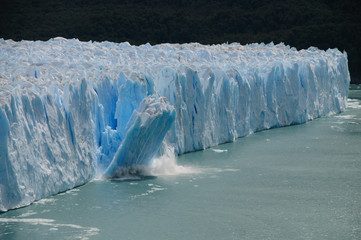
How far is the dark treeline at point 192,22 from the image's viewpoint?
99.9ft

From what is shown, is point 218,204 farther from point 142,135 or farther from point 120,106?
point 120,106

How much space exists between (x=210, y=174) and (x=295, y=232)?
7.80ft

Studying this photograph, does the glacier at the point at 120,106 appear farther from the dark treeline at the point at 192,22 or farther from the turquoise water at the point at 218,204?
the dark treeline at the point at 192,22

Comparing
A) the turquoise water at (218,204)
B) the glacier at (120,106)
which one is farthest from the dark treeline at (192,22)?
the turquoise water at (218,204)

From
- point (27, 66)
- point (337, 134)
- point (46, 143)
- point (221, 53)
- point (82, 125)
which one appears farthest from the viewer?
point (221, 53)

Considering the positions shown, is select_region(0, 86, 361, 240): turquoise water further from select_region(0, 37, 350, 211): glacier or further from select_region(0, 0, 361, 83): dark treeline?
select_region(0, 0, 361, 83): dark treeline

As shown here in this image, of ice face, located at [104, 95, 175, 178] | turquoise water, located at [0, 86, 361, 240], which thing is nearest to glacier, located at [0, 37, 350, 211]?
ice face, located at [104, 95, 175, 178]

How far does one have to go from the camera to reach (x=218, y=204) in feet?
21.2

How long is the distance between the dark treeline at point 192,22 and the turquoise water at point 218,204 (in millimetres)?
21690

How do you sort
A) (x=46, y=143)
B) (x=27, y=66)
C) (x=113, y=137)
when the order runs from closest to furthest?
(x=46, y=143), (x=113, y=137), (x=27, y=66)

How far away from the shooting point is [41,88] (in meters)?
6.56

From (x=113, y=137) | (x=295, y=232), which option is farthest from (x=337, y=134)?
(x=295, y=232)

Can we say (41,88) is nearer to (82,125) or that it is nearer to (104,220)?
(82,125)

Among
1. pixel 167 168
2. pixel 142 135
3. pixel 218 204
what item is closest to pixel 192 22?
pixel 167 168
